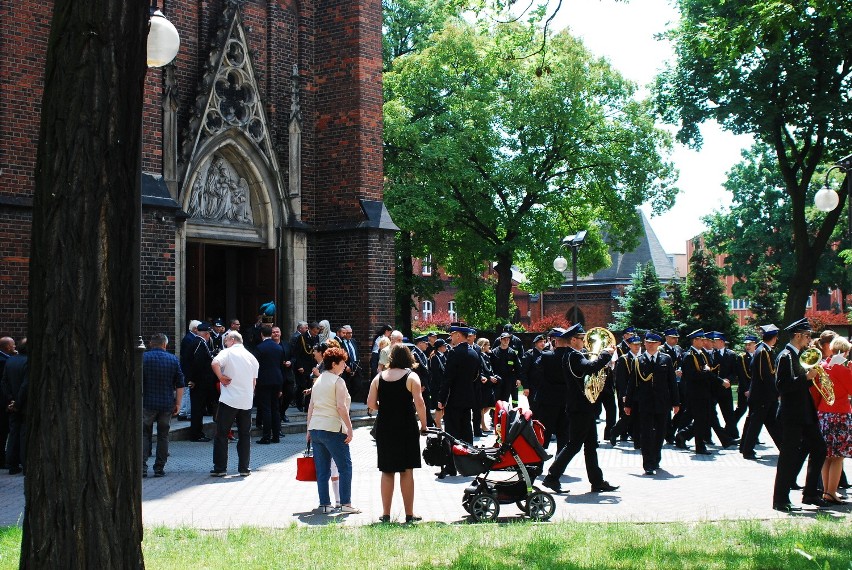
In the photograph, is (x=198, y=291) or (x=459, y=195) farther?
(x=459, y=195)

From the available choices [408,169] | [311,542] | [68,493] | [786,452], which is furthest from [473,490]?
[408,169]

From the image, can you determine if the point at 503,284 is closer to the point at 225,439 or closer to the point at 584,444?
the point at 225,439

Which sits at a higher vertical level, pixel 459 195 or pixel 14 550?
pixel 459 195

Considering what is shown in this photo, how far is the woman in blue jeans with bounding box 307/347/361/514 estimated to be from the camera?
32.8ft

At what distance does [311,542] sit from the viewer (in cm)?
809

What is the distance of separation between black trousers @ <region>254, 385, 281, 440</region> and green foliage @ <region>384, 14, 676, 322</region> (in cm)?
1649

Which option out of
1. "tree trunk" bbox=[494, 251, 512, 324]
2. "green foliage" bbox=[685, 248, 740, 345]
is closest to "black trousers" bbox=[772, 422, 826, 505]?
"tree trunk" bbox=[494, 251, 512, 324]

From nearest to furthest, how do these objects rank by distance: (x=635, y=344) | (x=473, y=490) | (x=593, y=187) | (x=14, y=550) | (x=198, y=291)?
1. (x=14, y=550)
2. (x=473, y=490)
3. (x=635, y=344)
4. (x=198, y=291)
5. (x=593, y=187)

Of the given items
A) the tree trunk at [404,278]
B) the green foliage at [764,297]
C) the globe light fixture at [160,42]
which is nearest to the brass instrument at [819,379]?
the globe light fixture at [160,42]

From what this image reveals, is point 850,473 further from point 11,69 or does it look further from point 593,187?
point 593,187

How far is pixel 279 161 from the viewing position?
21.5 m

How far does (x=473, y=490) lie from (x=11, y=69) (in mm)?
10941

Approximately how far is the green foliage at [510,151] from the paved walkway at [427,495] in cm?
1885

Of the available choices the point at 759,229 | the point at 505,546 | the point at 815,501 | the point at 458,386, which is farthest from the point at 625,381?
the point at 759,229
